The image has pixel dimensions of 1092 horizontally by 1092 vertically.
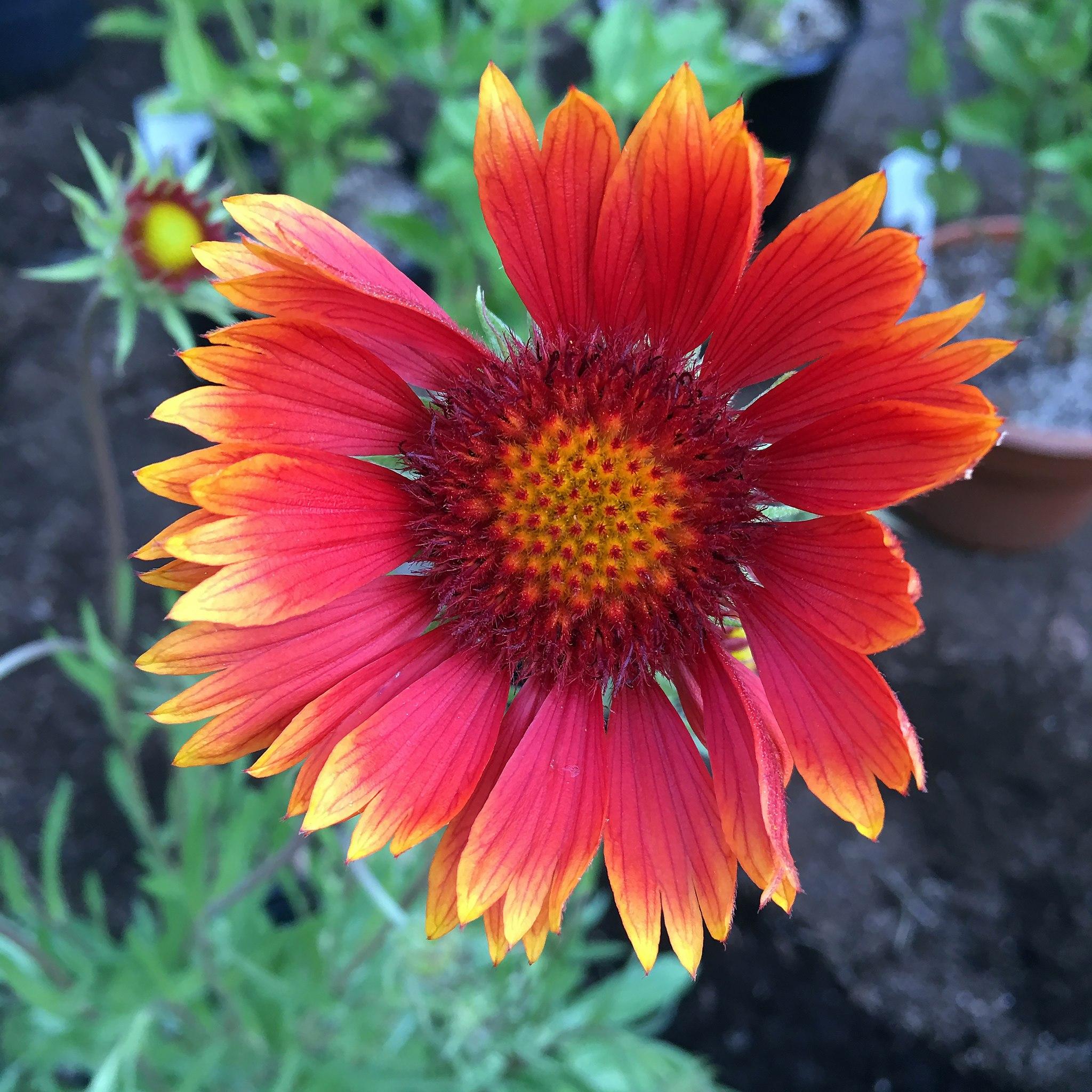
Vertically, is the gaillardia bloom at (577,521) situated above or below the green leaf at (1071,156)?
above

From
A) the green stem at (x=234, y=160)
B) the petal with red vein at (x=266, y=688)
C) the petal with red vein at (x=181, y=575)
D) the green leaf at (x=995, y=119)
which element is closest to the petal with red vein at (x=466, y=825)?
the petal with red vein at (x=266, y=688)

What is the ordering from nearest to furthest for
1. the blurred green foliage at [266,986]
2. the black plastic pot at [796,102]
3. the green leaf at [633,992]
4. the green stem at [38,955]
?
the green stem at [38,955]
the blurred green foliage at [266,986]
the green leaf at [633,992]
the black plastic pot at [796,102]

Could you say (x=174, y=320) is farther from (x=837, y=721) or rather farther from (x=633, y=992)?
(x=633, y=992)

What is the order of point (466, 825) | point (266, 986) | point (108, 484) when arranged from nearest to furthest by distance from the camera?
point (466, 825) → point (108, 484) → point (266, 986)

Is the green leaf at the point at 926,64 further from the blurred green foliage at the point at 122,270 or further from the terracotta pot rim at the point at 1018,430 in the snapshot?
the blurred green foliage at the point at 122,270

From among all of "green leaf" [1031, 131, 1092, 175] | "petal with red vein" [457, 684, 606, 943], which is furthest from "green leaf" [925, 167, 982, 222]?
"petal with red vein" [457, 684, 606, 943]

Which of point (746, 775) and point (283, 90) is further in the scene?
point (283, 90)

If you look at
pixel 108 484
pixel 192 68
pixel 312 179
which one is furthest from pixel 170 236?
pixel 312 179
